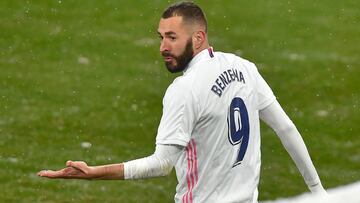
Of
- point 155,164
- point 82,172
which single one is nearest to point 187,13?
point 155,164

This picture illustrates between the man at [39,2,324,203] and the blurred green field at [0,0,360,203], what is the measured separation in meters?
6.01

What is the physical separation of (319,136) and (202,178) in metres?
8.84

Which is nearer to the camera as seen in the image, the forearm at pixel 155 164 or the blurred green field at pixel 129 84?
the forearm at pixel 155 164

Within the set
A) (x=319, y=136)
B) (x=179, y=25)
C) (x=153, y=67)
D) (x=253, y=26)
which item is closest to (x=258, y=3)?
(x=253, y=26)

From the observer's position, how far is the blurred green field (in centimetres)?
1316

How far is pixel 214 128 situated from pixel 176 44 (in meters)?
0.52

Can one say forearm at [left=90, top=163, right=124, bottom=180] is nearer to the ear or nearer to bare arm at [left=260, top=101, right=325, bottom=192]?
the ear

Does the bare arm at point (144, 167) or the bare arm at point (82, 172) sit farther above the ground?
the bare arm at point (82, 172)

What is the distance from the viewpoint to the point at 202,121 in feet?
20.0

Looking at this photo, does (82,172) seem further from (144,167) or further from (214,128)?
(214,128)

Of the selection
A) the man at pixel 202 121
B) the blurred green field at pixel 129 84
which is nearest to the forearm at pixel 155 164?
the man at pixel 202 121

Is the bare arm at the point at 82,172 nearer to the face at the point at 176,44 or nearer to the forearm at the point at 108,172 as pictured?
the forearm at the point at 108,172

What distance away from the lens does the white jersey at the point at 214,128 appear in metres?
5.99

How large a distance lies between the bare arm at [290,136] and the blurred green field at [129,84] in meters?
5.53
